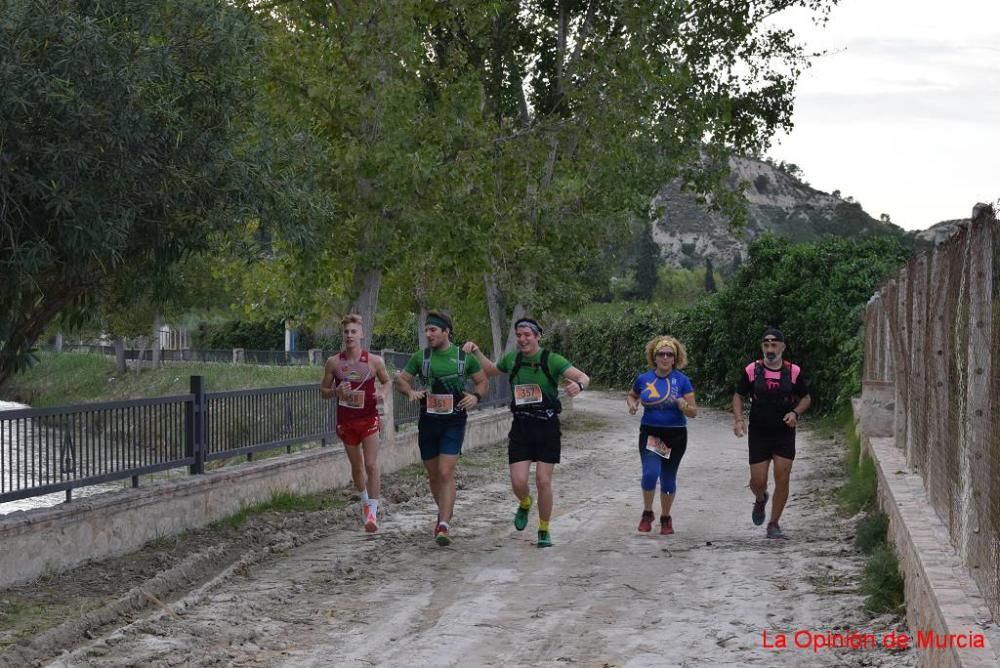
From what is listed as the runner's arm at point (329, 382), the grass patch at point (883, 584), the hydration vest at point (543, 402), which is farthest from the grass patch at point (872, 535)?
the runner's arm at point (329, 382)

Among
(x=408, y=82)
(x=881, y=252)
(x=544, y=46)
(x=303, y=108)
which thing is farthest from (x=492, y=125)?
(x=881, y=252)

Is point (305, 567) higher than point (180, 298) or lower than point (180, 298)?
lower

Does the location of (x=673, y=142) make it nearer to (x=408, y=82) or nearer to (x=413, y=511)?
(x=408, y=82)

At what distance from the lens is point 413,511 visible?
550 inches

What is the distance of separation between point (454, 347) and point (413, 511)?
3.14 metres

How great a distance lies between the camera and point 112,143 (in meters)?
9.77

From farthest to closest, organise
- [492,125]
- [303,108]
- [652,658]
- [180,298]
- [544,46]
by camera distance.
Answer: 1. [544,46]
2. [492,125]
3. [303,108]
4. [180,298]
5. [652,658]

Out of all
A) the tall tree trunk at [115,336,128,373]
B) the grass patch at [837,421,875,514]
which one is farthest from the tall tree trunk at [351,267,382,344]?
the tall tree trunk at [115,336,128,373]

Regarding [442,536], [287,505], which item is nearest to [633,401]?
[442,536]

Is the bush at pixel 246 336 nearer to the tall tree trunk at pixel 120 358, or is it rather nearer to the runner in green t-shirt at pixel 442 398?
the tall tree trunk at pixel 120 358

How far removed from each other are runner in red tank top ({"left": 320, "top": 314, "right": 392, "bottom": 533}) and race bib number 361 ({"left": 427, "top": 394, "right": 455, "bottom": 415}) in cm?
75

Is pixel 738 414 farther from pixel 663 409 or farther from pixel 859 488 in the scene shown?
pixel 859 488

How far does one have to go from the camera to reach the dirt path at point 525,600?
7.43 m

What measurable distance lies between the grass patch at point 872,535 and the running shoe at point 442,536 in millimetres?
3452
